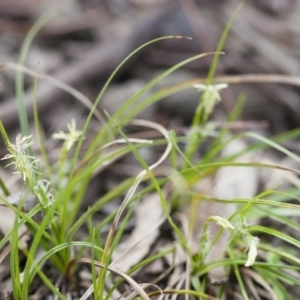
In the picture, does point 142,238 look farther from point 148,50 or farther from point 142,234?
point 148,50

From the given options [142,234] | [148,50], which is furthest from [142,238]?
[148,50]

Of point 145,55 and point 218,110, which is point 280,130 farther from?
point 145,55

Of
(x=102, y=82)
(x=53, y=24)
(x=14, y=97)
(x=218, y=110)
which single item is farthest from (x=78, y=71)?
(x=218, y=110)

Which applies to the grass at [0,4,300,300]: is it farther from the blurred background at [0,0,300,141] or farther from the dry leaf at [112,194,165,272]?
the blurred background at [0,0,300,141]

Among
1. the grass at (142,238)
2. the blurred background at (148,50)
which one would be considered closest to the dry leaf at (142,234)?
the grass at (142,238)

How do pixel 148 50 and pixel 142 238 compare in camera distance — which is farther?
pixel 148 50

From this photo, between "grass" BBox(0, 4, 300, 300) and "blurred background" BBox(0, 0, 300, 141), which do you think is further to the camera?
"blurred background" BBox(0, 0, 300, 141)

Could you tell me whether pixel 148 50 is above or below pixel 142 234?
above

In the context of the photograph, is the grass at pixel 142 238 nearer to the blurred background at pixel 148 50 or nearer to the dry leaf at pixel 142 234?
the dry leaf at pixel 142 234

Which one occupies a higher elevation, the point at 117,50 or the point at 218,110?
the point at 117,50

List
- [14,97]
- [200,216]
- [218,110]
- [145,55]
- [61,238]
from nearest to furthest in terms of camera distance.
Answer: [61,238] < [200,216] < [14,97] < [218,110] < [145,55]

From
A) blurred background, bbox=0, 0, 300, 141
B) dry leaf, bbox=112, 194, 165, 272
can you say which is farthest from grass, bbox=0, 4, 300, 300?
blurred background, bbox=0, 0, 300, 141
